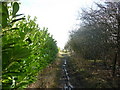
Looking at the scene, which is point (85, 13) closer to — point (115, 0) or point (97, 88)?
point (115, 0)

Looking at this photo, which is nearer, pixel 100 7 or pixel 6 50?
pixel 6 50

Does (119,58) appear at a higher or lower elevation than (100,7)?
lower

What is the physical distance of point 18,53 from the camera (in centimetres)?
135

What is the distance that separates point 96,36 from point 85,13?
2.33 meters

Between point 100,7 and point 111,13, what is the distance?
37.4 inches

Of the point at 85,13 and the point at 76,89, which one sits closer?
the point at 76,89

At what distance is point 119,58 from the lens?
38.7ft

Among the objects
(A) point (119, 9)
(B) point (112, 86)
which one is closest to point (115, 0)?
(A) point (119, 9)

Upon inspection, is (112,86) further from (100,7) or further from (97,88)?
(100,7)

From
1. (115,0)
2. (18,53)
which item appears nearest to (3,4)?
(18,53)

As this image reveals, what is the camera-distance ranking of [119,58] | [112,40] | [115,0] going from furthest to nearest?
[119,58]
[112,40]
[115,0]

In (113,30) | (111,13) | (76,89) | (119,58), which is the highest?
(111,13)

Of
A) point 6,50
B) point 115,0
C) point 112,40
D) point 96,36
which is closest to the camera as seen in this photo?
point 6,50

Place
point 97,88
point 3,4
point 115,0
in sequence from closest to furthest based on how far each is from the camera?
point 3,4, point 97,88, point 115,0
